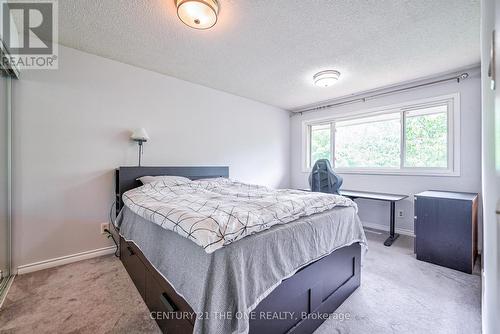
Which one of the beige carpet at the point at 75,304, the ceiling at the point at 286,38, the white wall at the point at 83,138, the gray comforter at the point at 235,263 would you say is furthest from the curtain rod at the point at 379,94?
the beige carpet at the point at 75,304

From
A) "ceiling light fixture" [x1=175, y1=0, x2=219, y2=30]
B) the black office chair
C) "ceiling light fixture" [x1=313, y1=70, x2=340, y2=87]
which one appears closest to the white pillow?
"ceiling light fixture" [x1=175, y1=0, x2=219, y2=30]

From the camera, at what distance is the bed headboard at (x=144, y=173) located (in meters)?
2.42

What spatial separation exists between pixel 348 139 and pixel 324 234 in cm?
305

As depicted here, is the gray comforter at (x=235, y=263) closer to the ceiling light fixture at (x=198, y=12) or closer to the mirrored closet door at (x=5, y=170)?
the mirrored closet door at (x=5, y=170)

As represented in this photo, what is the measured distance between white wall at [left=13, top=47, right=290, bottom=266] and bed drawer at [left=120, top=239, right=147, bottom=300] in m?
0.66

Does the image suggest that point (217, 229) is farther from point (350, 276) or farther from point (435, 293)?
point (435, 293)

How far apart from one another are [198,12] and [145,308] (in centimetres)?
233

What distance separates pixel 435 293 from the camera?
5.85 feet

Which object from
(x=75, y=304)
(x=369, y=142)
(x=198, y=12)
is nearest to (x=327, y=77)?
(x=369, y=142)

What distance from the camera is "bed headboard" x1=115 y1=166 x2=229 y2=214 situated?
7.93 ft

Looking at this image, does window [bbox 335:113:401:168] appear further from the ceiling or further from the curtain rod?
the ceiling

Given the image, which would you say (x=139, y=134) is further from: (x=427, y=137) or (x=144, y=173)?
(x=427, y=137)

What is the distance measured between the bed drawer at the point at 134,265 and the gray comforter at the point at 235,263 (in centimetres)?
22

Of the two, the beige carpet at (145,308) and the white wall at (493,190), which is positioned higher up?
the white wall at (493,190)
